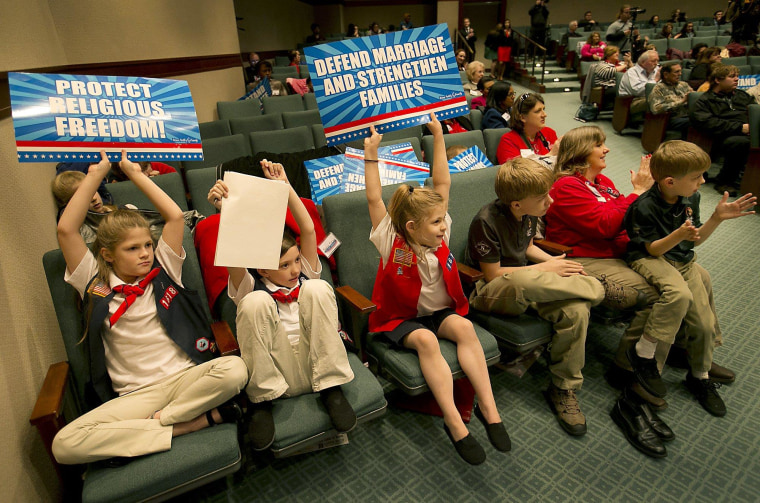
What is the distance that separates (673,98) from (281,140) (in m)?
4.10

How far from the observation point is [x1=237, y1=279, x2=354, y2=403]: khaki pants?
55.1 inches

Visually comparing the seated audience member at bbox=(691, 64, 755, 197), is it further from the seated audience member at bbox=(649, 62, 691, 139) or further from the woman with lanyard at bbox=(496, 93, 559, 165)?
the woman with lanyard at bbox=(496, 93, 559, 165)

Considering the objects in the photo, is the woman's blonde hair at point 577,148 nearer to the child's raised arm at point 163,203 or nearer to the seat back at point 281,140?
the child's raised arm at point 163,203

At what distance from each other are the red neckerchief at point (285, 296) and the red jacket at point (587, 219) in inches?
49.2

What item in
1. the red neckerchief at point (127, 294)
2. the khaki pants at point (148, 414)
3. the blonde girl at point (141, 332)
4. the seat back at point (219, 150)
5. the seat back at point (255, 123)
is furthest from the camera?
the seat back at point (255, 123)

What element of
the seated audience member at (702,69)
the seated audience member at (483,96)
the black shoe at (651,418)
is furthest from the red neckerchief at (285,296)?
the seated audience member at (702,69)

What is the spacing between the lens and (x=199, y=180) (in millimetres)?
2572

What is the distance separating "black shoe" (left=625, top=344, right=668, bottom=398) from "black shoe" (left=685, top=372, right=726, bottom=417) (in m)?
0.17

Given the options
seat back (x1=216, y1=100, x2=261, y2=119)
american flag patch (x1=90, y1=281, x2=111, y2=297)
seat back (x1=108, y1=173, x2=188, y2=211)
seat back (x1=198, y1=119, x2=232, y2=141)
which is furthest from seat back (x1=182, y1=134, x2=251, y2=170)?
american flag patch (x1=90, y1=281, x2=111, y2=297)

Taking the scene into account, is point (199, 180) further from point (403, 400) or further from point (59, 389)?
point (403, 400)

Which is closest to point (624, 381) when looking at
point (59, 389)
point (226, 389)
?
point (226, 389)

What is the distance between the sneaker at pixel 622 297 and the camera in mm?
1784

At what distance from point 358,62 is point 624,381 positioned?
1.76 meters

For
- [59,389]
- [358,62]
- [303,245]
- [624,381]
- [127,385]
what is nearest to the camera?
[59,389]
